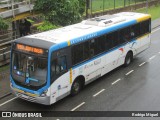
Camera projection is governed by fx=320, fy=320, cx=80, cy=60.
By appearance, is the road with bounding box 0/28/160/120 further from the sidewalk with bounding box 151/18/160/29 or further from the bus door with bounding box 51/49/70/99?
the sidewalk with bounding box 151/18/160/29

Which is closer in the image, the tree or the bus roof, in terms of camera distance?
the bus roof

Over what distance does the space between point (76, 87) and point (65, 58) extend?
186 cm

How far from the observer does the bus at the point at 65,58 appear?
13078mm

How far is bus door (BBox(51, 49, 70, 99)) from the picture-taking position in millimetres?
13172

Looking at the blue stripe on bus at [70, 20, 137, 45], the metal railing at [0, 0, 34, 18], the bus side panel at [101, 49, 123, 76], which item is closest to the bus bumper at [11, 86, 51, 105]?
the blue stripe on bus at [70, 20, 137, 45]

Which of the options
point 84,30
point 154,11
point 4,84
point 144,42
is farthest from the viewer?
point 154,11

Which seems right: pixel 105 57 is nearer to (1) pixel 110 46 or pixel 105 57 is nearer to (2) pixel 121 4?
(1) pixel 110 46

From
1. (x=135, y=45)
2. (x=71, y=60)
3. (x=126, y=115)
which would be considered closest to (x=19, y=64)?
(x=71, y=60)

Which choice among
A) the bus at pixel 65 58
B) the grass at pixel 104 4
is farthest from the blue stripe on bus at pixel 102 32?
the grass at pixel 104 4

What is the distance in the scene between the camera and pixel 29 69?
43.7 feet

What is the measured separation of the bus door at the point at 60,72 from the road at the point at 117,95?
90 centimetres

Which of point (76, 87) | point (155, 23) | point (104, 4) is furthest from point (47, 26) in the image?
point (155, 23)

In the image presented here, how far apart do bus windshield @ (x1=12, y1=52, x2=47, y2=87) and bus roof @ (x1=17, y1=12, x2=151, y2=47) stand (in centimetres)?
94

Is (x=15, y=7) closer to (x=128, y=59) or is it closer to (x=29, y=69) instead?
(x=128, y=59)
